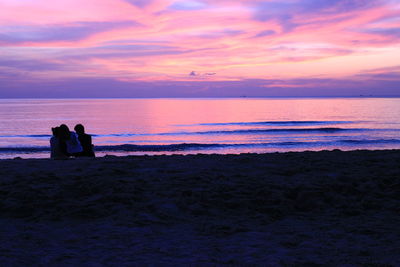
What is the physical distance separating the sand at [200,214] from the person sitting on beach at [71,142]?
180 cm

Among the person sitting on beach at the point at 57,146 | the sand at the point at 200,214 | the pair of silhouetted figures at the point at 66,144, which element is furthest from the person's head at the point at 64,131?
the sand at the point at 200,214

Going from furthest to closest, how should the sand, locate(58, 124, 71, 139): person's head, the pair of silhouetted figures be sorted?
the pair of silhouetted figures → locate(58, 124, 71, 139): person's head → the sand

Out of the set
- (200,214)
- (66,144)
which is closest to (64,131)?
(66,144)

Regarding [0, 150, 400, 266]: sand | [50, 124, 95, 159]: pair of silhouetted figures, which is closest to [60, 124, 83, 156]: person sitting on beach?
[50, 124, 95, 159]: pair of silhouetted figures

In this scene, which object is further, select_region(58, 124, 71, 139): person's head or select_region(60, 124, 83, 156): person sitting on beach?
select_region(60, 124, 83, 156): person sitting on beach

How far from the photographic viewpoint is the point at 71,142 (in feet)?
36.2

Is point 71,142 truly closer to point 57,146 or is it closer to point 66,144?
point 66,144

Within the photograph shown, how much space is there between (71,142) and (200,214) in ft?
20.8

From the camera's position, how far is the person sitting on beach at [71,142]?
10844mm

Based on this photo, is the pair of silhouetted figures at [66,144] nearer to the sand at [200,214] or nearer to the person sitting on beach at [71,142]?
the person sitting on beach at [71,142]

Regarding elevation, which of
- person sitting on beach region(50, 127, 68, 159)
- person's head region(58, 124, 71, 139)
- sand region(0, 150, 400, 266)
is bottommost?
sand region(0, 150, 400, 266)

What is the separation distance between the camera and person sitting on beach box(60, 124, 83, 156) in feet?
35.6

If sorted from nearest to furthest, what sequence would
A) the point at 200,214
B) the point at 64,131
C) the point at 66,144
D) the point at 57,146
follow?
the point at 200,214 < the point at 64,131 < the point at 57,146 < the point at 66,144

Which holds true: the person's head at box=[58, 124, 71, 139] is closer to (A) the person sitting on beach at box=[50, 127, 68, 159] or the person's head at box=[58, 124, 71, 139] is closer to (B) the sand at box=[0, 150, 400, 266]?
(A) the person sitting on beach at box=[50, 127, 68, 159]
